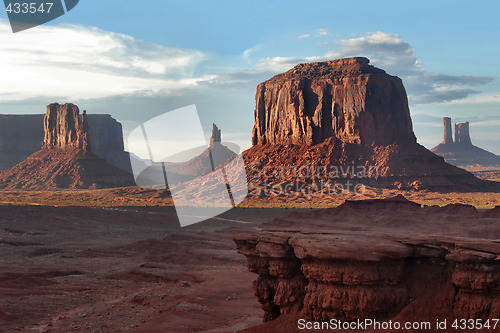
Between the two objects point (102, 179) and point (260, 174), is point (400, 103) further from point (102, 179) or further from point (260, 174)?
point (102, 179)

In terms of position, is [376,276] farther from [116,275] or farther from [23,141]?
[23,141]

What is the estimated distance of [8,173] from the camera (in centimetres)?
14525

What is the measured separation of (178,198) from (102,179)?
1713 inches

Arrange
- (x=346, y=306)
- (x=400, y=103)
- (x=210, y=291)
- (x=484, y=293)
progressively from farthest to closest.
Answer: (x=400, y=103)
(x=210, y=291)
(x=346, y=306)
(x=484, y=293)

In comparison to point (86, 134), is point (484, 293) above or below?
below

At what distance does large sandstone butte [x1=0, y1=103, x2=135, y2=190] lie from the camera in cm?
13388

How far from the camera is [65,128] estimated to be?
508 feet

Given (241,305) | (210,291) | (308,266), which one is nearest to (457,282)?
(308,266)

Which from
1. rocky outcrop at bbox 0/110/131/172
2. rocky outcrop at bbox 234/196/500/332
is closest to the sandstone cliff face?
rocky outcrop at bbox 0/110/131/172

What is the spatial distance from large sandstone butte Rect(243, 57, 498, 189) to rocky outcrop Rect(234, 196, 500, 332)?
266ft

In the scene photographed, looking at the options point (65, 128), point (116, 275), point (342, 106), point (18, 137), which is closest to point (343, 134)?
point (342, 106)

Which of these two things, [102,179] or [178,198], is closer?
[178,198]

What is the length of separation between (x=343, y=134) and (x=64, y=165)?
77264 millimetres

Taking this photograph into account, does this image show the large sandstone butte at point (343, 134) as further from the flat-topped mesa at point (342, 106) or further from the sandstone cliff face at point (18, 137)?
the sandstone cliff face at point (18, 137)
